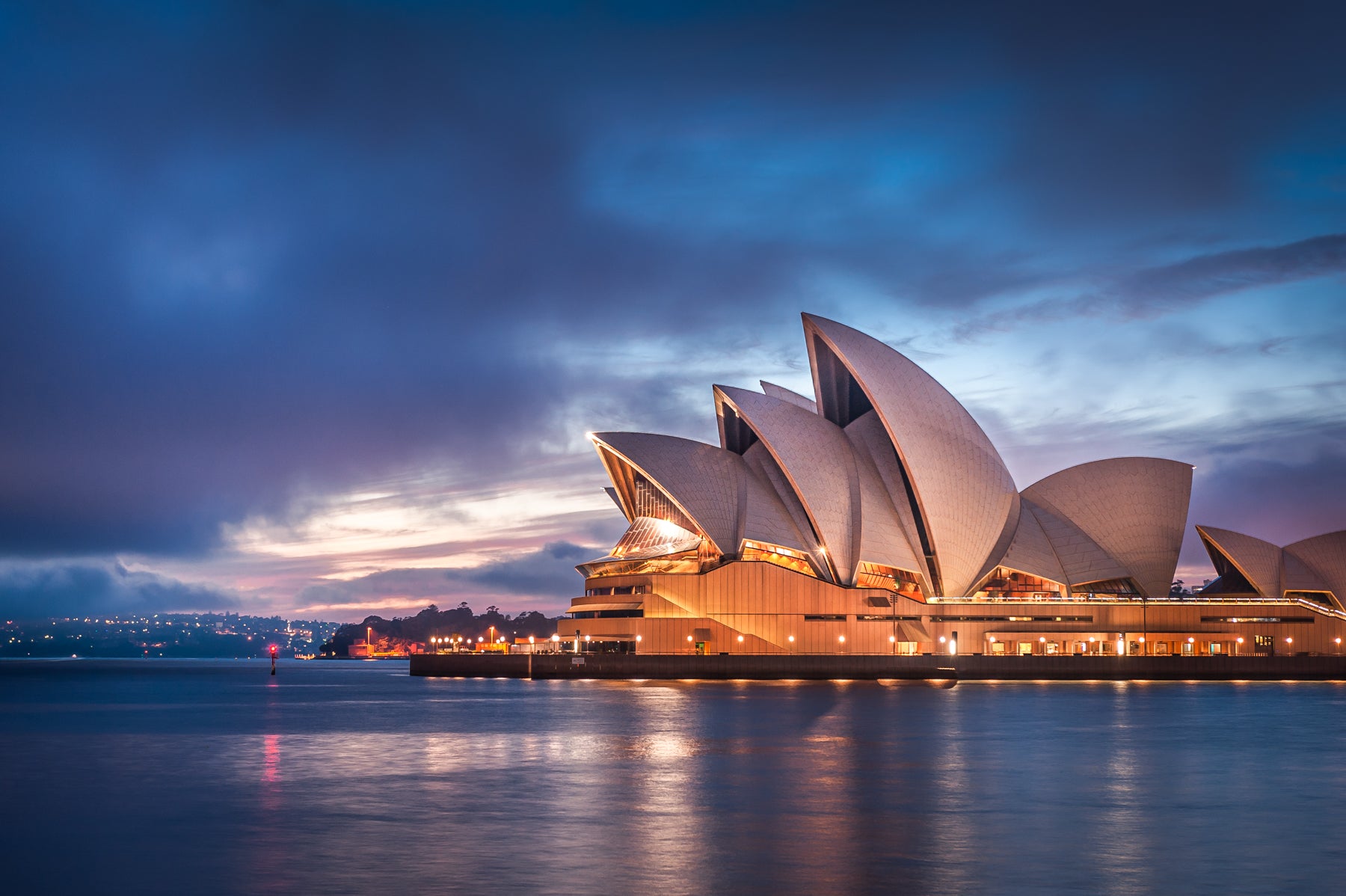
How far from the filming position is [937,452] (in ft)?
212

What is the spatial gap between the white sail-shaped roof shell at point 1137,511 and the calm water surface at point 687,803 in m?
30.2

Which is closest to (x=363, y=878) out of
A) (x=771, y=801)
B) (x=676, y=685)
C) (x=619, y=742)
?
(x=771, y=801)

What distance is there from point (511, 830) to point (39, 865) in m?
6.08

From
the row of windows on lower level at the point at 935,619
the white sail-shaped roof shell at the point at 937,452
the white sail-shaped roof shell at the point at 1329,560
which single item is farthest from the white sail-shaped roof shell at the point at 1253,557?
the white sail-shaped roof shell at the point at 937,452

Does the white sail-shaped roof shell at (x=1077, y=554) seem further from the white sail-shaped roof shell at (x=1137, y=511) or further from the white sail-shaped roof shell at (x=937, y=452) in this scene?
the white sail-shaped roof shell at (x=937, y=452)

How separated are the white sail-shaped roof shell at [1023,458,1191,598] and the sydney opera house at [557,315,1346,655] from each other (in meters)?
0.10

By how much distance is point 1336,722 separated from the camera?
38.5 m

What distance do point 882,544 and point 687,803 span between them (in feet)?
155

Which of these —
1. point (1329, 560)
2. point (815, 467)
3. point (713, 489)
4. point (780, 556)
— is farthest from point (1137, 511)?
point (713, 489)

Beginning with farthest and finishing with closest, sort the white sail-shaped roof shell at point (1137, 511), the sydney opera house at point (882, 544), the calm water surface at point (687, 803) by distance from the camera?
the white sail-shaped roof shell at point (1137, 511)
the sydney opera house at point (882, 544)
the calm water surface at point (687, 803)

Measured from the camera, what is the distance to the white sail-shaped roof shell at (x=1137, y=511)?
71562 mm

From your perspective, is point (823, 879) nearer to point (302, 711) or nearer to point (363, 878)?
point (363, 878)

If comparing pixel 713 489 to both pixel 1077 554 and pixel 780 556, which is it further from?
pixel 1077 554

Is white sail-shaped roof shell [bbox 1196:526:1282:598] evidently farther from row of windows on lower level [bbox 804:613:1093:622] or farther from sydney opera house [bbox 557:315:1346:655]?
row of windows on lower level [bbox 804:613:1093:622]
